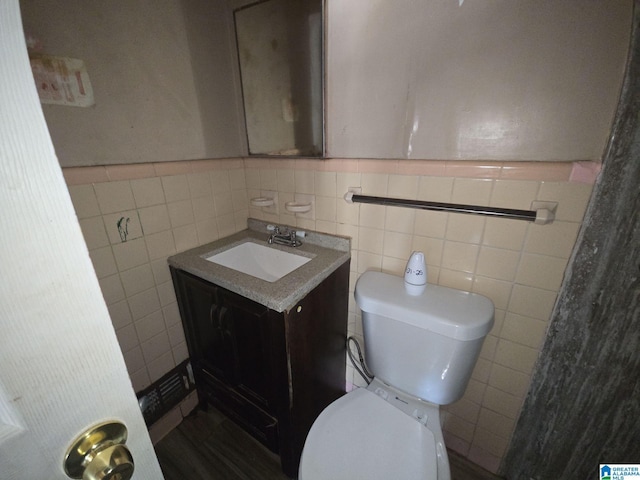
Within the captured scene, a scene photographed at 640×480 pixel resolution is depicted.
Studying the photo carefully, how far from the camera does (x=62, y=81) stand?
80 cm

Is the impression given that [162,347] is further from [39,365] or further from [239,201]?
[39,365]

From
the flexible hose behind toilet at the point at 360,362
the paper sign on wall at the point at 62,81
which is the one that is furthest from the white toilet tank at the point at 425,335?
the paper sign on wall at the point at 62,81

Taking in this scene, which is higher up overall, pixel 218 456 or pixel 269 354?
pixel 269 354

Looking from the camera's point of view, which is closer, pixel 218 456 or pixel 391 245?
pixel 391 245

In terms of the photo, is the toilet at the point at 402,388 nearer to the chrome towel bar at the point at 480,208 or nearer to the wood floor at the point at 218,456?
the chrome towel bar at the point at 480,208

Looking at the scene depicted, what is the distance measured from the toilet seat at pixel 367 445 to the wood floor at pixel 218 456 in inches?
21.3

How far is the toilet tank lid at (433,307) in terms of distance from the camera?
0.81 metres

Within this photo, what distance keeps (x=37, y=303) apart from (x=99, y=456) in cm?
21

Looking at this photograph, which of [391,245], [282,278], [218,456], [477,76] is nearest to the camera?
[477,76]

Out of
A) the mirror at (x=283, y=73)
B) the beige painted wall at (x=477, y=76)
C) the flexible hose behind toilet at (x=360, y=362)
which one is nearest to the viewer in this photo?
the beige painted wall at (x=477, y=76)

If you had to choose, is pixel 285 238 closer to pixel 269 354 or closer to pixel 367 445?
pixel 269 354

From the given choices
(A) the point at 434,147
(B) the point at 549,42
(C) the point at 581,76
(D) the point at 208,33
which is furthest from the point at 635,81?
(D) the point at 208,33

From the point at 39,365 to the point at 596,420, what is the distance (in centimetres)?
140

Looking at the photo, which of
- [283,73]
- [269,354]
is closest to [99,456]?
[269,354]
